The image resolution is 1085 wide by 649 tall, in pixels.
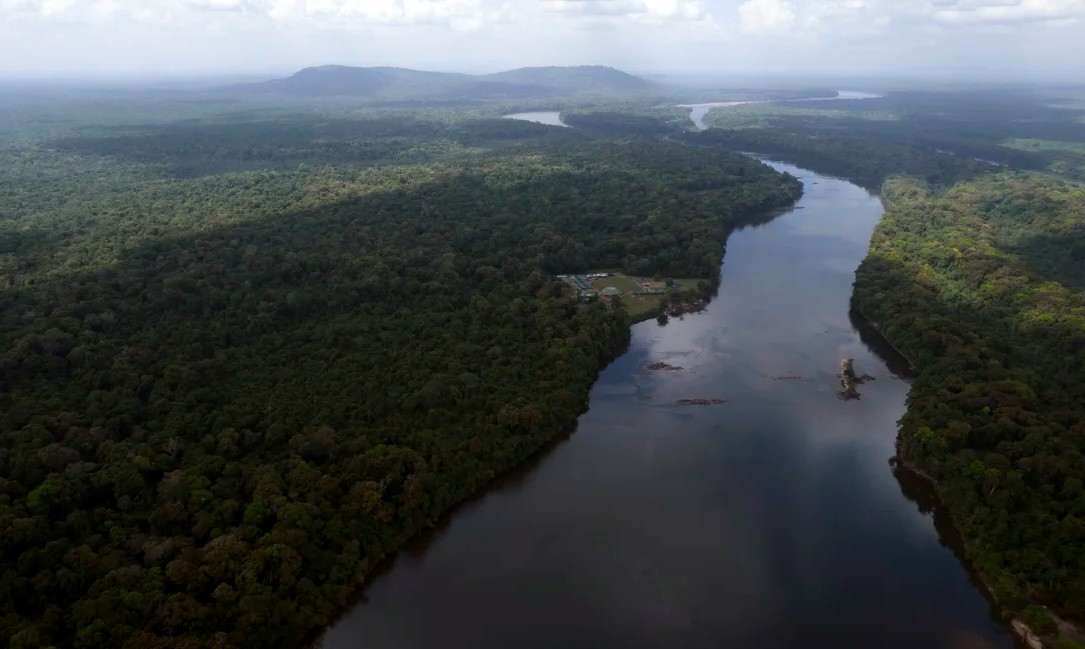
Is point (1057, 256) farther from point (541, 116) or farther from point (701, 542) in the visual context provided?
point (541, 116)

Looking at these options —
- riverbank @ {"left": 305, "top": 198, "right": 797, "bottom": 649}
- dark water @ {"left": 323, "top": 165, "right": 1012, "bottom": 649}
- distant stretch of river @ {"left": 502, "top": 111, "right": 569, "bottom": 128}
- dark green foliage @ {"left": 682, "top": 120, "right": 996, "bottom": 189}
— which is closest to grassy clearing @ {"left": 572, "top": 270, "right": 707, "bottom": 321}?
riverbank @ {"left": 305, "top": 198, "right": 797, "bottom": 649}

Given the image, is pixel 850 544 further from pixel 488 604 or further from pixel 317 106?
pixel 317 106

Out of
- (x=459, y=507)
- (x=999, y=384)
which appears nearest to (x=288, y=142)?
(x=459, y=507)

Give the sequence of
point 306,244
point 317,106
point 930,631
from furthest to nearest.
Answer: point 317,106 < point 306,244 < point 930,631

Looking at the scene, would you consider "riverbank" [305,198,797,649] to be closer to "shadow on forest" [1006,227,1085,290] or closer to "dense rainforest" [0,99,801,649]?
"dense rainforest" [0,99,801,649]

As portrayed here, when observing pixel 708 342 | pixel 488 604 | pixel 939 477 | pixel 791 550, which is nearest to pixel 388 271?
pixel 708 342

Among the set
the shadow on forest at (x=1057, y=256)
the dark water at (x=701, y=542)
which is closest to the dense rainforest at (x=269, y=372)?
the dark water at (x=701, y=542)

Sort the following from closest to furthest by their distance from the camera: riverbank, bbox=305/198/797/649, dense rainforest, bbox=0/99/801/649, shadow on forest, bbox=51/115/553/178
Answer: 1. dense rainforest, bbox=0/99/801/649
2. riverbank, bbox=305/198/797/649
3. shadow on forest, bbox=51/115/553/178
